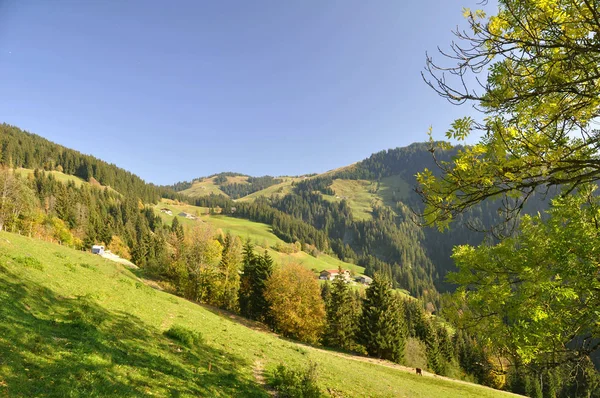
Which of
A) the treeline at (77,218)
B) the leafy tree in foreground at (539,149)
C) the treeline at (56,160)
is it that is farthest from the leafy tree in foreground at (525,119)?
the treeline at (56,160)

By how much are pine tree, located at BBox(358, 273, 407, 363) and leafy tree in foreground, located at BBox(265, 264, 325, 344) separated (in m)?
7.44

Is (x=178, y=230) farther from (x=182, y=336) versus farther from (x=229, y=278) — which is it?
(x=182, y=336)

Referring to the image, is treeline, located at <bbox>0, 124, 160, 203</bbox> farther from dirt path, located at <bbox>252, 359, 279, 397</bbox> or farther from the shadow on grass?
dirt path, located at <bbox>252, 359, 279, 397</bbox>

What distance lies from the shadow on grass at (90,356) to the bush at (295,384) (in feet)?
3.62

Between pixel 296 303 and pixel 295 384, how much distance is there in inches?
1364

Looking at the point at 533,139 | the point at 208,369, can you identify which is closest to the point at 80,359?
the point at 208,369

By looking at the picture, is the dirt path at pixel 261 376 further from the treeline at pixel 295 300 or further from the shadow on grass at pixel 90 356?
the treeline at pixel 295 300

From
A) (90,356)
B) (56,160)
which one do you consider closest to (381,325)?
(90,356)

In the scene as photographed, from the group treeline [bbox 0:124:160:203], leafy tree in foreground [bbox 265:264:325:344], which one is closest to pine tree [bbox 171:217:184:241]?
leafy tree in foreground [bbox 265:264:325:344]

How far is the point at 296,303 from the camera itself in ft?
151

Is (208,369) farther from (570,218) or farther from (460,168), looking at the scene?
(570,218)

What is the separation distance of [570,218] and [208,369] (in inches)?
573

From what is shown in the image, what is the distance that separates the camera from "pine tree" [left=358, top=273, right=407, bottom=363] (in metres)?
44.6

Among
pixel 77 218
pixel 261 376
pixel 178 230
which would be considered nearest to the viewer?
pixel 261 376
